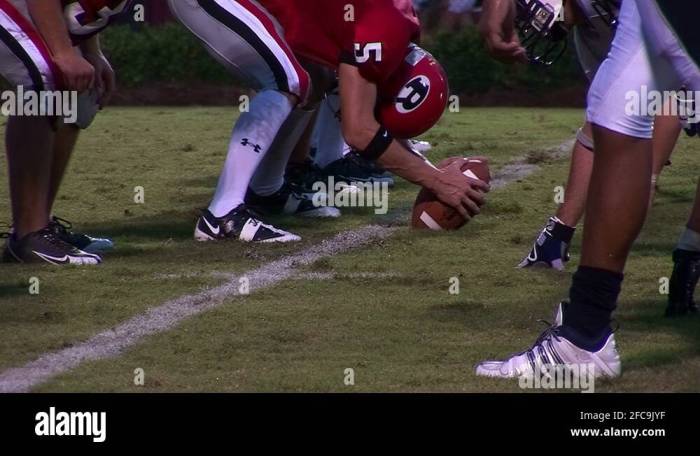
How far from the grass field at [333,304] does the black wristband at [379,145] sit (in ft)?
1.46

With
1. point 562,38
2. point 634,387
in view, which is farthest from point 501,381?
point 562,38

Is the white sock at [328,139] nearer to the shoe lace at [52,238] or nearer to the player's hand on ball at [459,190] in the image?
the player's hand on ball at [459,190]

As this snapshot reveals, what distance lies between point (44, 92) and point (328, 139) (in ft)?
9.03

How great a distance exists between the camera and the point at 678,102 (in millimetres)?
4625

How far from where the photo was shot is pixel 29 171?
Result: 229 inches

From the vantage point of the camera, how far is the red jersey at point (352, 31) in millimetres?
5777

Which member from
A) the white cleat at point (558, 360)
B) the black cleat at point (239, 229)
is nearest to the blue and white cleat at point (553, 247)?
the black cleat at point (239, 229)

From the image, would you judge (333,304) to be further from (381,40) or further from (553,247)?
(381,40)

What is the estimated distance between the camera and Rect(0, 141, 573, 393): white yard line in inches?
162

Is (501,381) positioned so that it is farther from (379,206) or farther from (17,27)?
(379,206)
